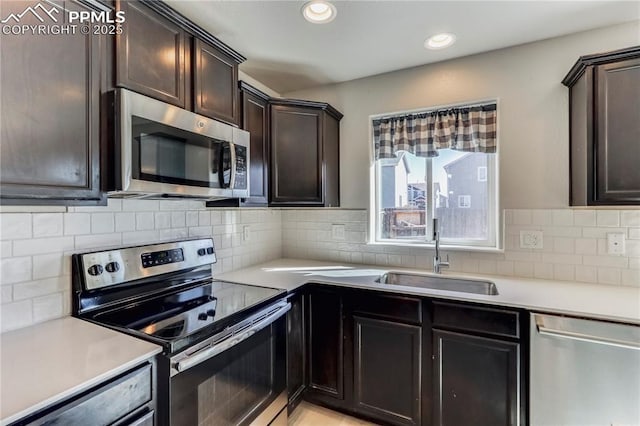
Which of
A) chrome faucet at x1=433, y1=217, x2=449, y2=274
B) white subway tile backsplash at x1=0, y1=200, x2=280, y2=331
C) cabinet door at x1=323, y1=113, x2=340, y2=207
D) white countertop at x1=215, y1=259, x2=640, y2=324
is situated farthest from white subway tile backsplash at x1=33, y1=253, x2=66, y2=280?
chrome faucet at x1=433, y1=217, x2=449, y2=274

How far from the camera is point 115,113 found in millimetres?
1202

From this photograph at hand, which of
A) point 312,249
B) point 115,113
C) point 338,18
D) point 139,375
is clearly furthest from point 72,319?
point 338,18

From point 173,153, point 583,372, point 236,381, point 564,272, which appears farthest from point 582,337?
point 173,153

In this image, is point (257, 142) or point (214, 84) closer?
point (214, 84)

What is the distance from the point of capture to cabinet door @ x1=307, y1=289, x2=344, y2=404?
1966 millimetres

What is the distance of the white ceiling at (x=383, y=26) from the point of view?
161cm

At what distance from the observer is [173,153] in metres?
1.41

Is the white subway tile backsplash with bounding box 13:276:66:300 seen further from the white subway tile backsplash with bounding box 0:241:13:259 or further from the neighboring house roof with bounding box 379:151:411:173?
the neighboring house roof with bounding box 379:151:411:173

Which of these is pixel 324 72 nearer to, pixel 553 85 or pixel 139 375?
pixel 553 85

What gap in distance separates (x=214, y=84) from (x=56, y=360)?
1.41 meters

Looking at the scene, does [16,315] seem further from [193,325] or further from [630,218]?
[630,218]

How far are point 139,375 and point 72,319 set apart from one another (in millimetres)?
567

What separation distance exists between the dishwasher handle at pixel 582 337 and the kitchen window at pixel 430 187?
0.81 metres

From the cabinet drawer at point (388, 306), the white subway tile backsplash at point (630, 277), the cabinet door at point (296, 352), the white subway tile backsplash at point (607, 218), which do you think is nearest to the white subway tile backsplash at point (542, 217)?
the white subway tile backsplash at point (607, 218)
